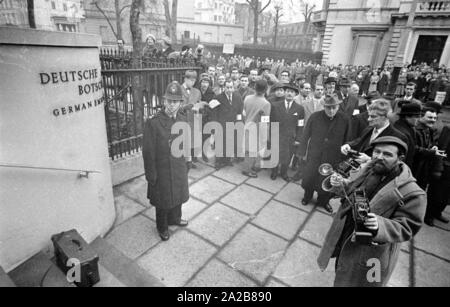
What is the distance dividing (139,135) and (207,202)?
2.01 meters

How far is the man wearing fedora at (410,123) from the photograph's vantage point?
3971mm

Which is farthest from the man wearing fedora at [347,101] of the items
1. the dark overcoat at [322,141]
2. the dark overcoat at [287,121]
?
the dark overcoat at [322,141]

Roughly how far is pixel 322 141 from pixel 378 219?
273 cm

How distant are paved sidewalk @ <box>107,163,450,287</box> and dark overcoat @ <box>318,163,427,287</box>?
822 mm

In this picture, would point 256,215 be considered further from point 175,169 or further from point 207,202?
point 175,169

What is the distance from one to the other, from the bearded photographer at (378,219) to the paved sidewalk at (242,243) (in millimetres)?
869

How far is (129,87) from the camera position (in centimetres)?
477

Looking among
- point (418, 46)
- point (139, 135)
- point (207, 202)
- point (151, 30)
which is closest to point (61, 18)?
point (151, 30)

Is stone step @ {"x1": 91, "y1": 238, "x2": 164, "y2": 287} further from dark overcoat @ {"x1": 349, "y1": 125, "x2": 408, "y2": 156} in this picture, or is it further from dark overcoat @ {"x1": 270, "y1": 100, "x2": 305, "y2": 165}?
dark overcoat @ {"x1": 270, "y1": 100, "x2": 305, "y2": 165}

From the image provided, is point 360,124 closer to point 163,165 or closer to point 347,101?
point 347,101

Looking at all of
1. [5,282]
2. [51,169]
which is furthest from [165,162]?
[5,282]

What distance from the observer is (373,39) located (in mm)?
23453

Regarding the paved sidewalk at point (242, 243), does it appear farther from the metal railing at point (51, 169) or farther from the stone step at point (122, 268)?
the metal railing at point (51, 169)

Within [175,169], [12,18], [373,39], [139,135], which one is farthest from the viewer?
[373,39]
